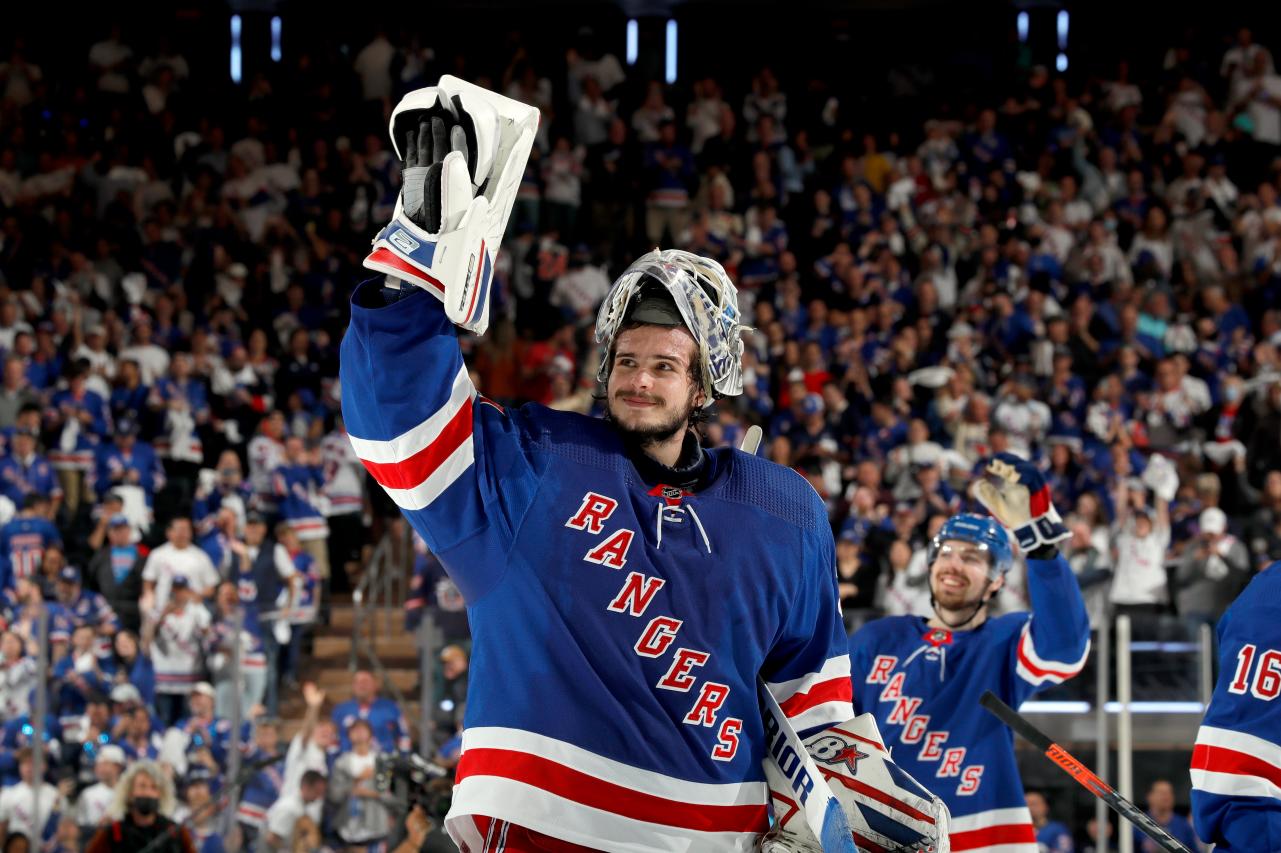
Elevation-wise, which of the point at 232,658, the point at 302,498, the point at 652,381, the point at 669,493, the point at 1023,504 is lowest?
the point at 232,658

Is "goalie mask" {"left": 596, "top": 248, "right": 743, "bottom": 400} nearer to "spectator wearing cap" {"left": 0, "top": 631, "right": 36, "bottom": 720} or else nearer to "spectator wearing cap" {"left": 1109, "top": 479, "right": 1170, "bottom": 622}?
"spectator wearing cap" {"left": 0, "top": 631, "right": 36, "bottom": 720}

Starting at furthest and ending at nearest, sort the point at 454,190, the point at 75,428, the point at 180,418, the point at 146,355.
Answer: the point at 146,355 < the point at 180,418 < the point at 75,428 < the point at 454,190

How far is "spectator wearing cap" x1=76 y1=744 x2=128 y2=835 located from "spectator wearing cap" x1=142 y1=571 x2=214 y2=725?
0.25 meters

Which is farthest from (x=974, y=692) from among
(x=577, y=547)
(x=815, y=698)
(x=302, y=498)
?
(x=302, y=498)

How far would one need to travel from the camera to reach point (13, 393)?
10.1 metres

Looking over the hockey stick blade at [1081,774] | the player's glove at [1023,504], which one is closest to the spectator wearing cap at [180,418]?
the player's glove at [1023,504]

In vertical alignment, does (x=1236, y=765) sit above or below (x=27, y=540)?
above

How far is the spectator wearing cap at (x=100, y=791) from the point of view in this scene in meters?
7.25

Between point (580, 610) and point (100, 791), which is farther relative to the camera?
point (100, 791)

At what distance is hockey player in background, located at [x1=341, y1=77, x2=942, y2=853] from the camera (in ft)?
7.91

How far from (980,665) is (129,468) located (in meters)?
6.54

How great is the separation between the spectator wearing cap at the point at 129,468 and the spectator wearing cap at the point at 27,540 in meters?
0.60

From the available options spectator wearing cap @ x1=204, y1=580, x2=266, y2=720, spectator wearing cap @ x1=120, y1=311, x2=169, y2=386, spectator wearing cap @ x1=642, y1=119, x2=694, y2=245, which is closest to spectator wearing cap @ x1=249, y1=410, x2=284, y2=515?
spectator wearing cap @ x1=120, y1=311, x2=169, y2=386

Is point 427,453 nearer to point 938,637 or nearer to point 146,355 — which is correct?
point 938,637
